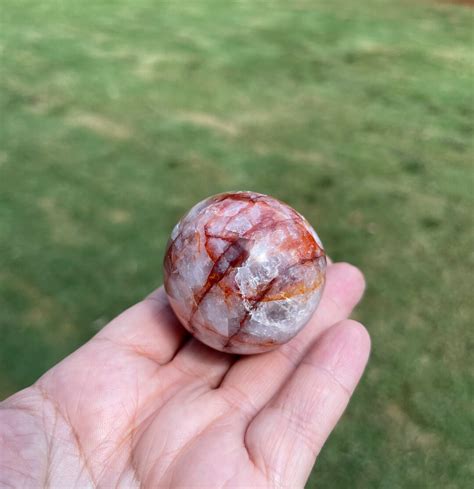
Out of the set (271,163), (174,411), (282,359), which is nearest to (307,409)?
(282,359)

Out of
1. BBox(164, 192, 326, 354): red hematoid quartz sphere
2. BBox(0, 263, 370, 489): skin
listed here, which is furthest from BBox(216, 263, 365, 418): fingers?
BBox(164, 192, 326, 354): red hematoid quartz sphere

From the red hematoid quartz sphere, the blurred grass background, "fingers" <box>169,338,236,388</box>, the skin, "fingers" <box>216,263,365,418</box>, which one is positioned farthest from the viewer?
the blurred grass background

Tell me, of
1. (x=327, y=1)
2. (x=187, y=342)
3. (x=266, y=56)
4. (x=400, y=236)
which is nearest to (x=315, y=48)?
(x=266, y=56)

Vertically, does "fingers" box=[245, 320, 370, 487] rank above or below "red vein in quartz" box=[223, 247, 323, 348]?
below

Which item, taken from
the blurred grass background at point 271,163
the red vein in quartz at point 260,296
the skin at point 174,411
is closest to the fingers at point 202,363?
the skin at point 174,411

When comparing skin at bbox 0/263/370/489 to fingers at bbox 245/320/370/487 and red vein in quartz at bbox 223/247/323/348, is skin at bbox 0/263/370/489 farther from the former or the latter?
red vein in quartz at bbox 223/247/323/348

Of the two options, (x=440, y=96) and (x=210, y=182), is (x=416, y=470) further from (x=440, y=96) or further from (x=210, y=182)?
(x=440, y=96)

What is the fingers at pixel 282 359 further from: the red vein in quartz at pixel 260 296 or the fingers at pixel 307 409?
the red vein in quartz at pixel 260 296
